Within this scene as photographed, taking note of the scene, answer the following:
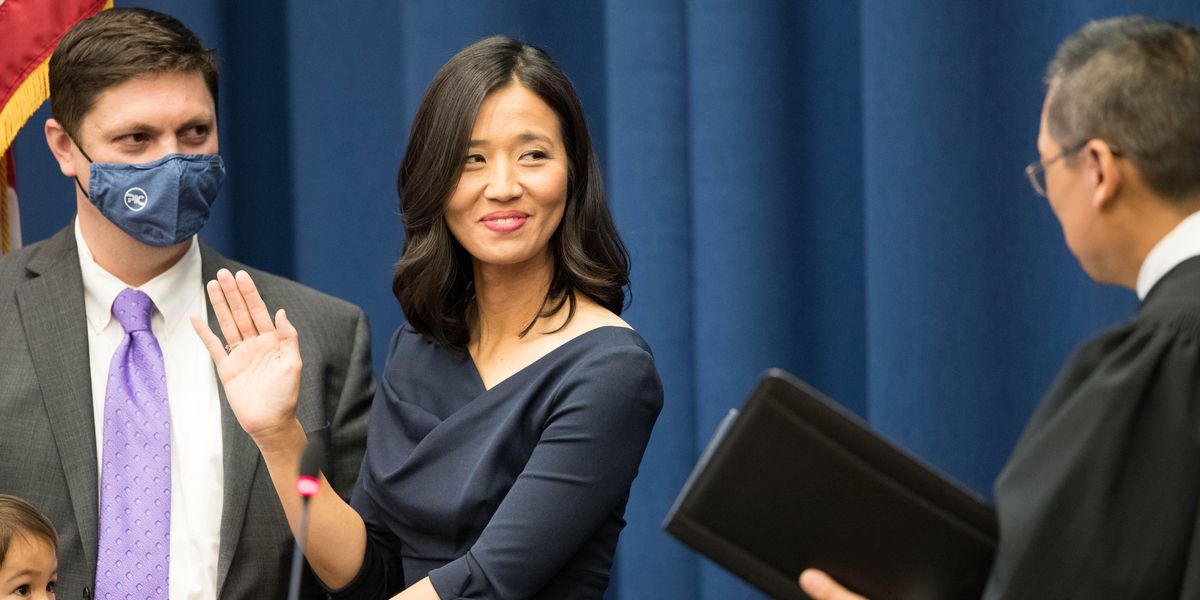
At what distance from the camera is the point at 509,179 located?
79.7 inches

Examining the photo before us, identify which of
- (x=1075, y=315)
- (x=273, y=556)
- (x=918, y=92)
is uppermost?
(x=918, y=92)

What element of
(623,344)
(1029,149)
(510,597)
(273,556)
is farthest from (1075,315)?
(273,556)

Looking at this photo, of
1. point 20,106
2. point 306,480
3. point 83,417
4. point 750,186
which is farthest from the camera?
point 750,186

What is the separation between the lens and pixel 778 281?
9.61 feet

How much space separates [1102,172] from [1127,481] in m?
Answer: 0.31

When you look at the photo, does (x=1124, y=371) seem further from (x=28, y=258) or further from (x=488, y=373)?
(x=28, y=258)

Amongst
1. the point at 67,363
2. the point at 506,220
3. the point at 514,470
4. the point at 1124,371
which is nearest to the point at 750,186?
the point at 506,220

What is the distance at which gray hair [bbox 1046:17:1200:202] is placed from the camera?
142cm

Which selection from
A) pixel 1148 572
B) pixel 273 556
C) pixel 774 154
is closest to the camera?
pixel 1148 572

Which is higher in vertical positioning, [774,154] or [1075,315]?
Result: [774,154]

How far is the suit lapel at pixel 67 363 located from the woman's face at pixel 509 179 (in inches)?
28.6

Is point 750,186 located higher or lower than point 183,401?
higher

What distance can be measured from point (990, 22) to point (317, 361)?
1402mm

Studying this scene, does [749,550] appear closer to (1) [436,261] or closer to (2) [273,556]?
(1) [436,261]
